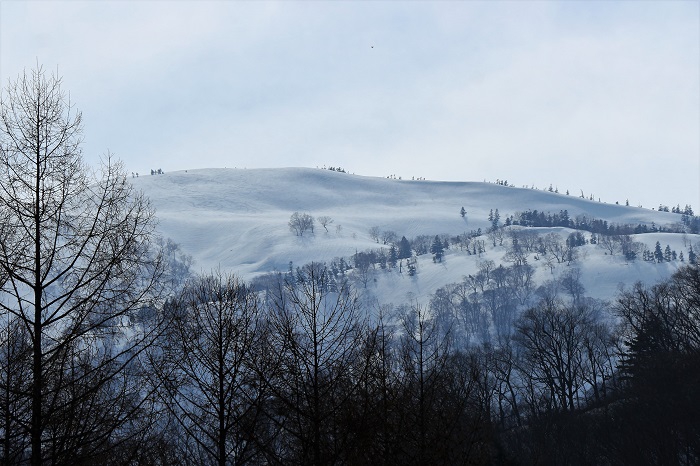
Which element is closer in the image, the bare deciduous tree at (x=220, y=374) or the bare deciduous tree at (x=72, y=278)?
the bare deciduous tree at (x=72, y=278)

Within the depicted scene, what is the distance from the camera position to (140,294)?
9695 mm

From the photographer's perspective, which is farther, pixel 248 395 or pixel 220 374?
pixel 220 374

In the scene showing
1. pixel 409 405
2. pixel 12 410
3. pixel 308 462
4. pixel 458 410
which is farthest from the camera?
pixel 409 405

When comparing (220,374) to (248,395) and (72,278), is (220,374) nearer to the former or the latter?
(248,395)

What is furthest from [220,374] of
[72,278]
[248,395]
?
[72,278]

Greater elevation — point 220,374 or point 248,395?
point 220,374

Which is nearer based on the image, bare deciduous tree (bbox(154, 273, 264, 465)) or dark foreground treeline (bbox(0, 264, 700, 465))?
dark foreground treeline (bbox(0, 264, 700, 465))

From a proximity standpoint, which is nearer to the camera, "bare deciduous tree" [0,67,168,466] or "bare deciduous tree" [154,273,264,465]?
"bare deciduous tree" [0,67,168,466]

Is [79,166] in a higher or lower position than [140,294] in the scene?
higher

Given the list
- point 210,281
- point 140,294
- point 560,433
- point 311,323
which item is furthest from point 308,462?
point 560,433

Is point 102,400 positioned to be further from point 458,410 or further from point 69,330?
point 458,410

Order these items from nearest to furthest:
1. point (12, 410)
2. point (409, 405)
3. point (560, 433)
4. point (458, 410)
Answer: point (12, 410)
point (458, 410)
point (409, 405)
point (560, 433)

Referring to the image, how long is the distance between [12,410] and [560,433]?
128ft

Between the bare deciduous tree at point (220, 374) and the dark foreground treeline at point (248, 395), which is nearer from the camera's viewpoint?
the dark foreground treeline at point (248, 395)
